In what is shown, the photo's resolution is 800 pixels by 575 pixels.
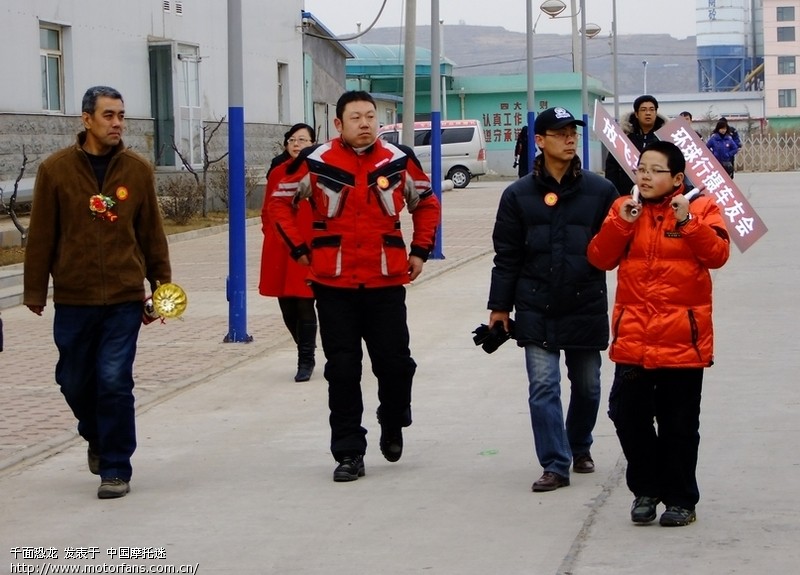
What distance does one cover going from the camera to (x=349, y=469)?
24.3 ft

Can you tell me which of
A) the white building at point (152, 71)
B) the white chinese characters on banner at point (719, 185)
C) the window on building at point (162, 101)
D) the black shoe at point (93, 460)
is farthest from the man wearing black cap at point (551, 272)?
the window on building at point (162, 101)

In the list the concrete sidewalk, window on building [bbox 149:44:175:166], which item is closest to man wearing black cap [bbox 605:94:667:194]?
the concrete sidewalk

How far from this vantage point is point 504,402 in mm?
9469

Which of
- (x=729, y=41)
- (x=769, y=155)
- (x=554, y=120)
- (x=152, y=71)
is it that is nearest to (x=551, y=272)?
(x=554, y=120)

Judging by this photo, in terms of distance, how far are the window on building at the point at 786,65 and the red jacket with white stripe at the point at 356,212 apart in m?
128

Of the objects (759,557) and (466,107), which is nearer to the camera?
(759,557)

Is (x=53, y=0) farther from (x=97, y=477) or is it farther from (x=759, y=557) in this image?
(x=759, y=557)

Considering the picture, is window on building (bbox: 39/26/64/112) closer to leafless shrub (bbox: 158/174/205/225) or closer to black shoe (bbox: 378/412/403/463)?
leafless shrub (bbox: 158/174/205/225)

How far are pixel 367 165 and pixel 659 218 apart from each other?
1.83 m

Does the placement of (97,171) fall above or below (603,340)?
above

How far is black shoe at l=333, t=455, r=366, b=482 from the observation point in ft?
24.1

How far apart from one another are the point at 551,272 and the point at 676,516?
131 cm

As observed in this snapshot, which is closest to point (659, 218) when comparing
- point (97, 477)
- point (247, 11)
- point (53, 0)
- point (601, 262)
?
point (601, 262)

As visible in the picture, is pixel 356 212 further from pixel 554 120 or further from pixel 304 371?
pixel 304 371
